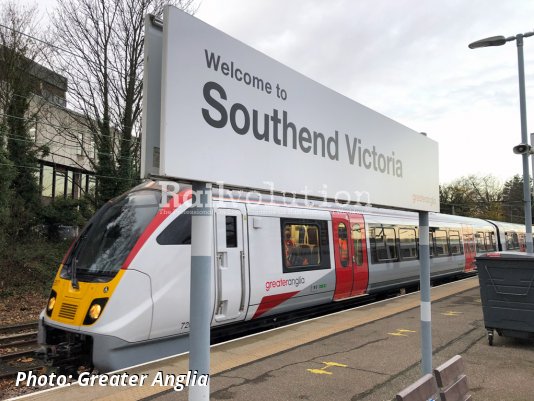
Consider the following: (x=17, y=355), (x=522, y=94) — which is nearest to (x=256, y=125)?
(x=17, y=355)

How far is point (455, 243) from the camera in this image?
1720 centimetres

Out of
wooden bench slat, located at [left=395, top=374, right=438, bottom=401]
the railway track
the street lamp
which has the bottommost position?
the railway track

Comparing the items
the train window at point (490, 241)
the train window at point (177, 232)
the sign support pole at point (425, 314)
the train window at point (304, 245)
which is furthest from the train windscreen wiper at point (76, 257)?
the train window at point (490, 241)

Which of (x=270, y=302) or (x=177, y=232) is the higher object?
(x=177, y=232)

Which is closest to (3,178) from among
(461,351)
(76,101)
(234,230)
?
(76,101)

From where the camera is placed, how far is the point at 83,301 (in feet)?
18.9

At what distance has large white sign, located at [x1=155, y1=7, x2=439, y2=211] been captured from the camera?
6.61 feet

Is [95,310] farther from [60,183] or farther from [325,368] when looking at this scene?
[60,183]

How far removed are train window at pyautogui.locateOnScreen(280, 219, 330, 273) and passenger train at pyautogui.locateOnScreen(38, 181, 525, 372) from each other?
2 centimetres

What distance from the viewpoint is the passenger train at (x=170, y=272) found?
5.69m

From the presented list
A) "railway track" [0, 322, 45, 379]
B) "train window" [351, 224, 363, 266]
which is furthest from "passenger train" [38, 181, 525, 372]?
"railway track" [0, 322, 45, 379]

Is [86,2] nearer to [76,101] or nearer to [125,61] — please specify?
[125,61]

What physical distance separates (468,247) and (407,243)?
23.9ft

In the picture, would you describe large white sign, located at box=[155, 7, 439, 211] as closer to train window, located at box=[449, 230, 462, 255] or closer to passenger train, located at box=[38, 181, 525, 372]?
passenger train, located at box=[38, 181, 525, 372]
